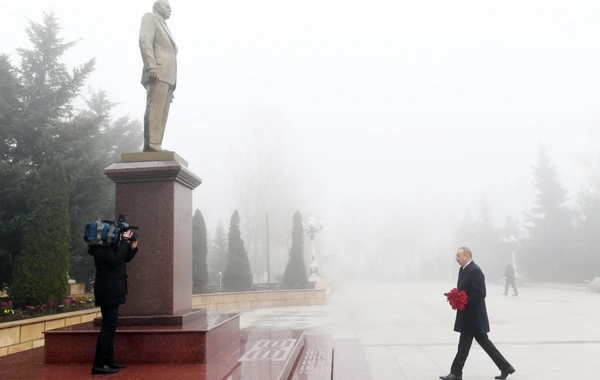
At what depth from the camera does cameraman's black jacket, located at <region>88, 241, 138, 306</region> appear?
15.2 ft

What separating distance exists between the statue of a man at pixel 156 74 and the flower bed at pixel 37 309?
5282 millimetres

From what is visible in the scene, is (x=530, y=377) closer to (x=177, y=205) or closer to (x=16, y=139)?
(x=177, y=205)

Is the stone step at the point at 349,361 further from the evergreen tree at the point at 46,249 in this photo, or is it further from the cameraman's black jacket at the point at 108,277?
the evergreen tree at the point at 46,249

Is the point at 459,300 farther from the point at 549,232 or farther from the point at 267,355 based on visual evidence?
the point at 549,232

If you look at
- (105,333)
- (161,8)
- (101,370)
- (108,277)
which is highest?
(161,8)

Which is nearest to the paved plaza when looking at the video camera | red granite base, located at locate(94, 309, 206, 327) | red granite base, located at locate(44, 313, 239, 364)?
red granite base, located at locate(44, 313, 239, 364)

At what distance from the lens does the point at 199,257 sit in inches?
832

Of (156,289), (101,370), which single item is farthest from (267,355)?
(101,370)

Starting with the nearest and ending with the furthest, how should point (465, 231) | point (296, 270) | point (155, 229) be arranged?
1. point (155, 229)
2. point (296, 270)
3. point (465, 231)

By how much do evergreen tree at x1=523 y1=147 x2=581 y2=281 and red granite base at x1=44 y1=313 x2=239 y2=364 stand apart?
31140 mm

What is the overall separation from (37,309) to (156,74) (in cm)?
660

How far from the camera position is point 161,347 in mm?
5125

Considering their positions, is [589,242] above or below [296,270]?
above

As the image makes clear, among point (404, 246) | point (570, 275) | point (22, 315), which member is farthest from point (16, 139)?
point (404, 246)
